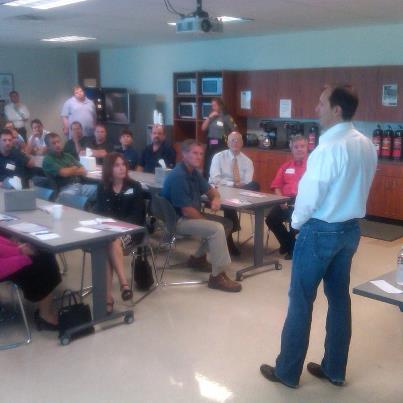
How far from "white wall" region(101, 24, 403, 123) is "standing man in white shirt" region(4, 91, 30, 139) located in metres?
1.71

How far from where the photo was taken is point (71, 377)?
2984 millimetres

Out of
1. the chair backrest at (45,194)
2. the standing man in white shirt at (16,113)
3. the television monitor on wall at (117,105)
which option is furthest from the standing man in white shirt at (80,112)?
the chair backrest at (45,194)

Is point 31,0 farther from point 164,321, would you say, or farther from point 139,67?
point 139,67

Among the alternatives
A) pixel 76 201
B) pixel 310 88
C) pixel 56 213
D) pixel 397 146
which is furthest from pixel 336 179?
pixel 310 88

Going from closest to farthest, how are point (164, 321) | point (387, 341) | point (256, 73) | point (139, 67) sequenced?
point (387, 341) → point (164, 321) → point (256, 73) → point (139, 67)

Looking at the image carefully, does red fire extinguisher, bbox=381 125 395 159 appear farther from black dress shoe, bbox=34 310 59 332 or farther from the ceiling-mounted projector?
black dress shoe, bbox=34 310 59 332

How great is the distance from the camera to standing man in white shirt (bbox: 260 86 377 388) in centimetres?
247

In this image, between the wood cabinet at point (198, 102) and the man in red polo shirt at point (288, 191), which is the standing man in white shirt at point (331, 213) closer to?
the man in red polo shirt at point (288, 191)

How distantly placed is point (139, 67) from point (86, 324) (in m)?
7.31

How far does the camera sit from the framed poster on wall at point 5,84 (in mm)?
10586

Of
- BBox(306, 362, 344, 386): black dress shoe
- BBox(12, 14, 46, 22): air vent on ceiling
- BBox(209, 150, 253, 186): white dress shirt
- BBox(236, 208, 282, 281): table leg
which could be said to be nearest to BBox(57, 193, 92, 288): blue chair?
BBox(236, 208, 282, 281): table leg

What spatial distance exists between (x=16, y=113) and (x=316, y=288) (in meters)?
8.71

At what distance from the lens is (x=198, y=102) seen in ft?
27.8

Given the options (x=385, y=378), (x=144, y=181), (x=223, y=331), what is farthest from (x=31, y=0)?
(x=385, y=378)
